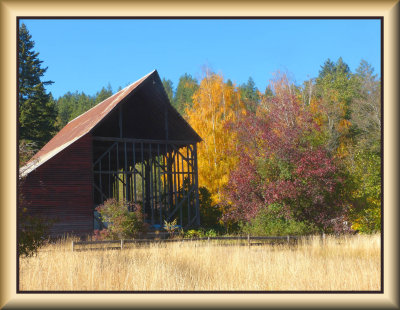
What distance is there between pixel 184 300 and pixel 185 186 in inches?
811

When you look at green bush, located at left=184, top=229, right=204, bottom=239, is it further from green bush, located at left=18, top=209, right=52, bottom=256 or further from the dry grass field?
green bush, located at left=18, top=209, right=52, bottom=256

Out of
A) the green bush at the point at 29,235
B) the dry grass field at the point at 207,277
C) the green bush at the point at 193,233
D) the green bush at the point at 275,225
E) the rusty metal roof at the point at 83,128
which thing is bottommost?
the green bush at the point at 193,233

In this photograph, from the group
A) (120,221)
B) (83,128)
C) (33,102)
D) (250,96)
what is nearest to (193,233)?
(120,221)

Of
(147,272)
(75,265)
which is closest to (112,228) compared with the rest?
(75,265)

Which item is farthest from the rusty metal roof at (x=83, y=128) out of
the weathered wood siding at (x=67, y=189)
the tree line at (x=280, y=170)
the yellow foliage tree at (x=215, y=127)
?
the yellow foliage tree at (x=215, y=127)

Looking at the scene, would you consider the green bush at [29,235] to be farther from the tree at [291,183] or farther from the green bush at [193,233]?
the green bush at [193,233]

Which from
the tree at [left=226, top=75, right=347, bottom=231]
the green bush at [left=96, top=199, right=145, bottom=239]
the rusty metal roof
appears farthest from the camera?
the rusty metal roof

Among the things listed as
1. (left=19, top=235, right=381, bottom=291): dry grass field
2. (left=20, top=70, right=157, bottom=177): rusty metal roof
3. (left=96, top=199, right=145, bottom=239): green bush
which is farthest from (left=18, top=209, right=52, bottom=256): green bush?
(left=96, top=199, right=145, bottom=239): green bush

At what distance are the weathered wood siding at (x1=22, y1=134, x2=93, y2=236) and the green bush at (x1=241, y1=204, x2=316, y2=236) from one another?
315 inches

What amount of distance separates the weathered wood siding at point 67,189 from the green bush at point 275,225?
800 cm

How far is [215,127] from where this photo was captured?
95.3 ft

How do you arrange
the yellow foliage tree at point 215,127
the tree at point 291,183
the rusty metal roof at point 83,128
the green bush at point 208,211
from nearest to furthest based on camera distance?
the tree at point 291,183 → the rusty metal roof at point 83,128 → the green bush at point 208,211 → the yellow foliage tree at point 215,127

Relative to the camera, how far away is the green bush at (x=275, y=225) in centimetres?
1739

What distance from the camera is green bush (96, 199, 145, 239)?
1817 cm
